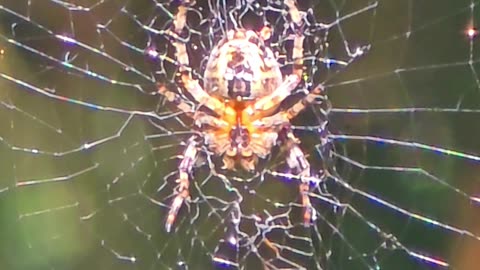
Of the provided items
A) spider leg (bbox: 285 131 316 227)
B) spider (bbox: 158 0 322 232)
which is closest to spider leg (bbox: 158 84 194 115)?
spider (bbox: 158 0 322 232)

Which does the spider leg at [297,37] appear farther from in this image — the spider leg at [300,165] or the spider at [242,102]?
the spider leg at [300,165]

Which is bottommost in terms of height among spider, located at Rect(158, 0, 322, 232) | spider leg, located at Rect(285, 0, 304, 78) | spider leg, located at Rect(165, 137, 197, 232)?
spider leg, located at Rect(165, 137, 197, 232)

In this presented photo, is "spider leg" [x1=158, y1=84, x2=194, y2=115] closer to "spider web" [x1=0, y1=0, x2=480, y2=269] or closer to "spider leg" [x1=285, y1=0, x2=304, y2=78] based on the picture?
"spider web" [x1=0, y1=0, x2=480, y2=269]

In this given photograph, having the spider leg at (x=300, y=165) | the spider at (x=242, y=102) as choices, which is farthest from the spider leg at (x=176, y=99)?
the spider leg at (x=300, y=165)

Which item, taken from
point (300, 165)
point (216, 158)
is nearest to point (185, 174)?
point (216, 158)

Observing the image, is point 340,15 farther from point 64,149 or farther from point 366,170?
point 64,149

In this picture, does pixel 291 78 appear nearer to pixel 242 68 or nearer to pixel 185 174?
pixel 242 68
